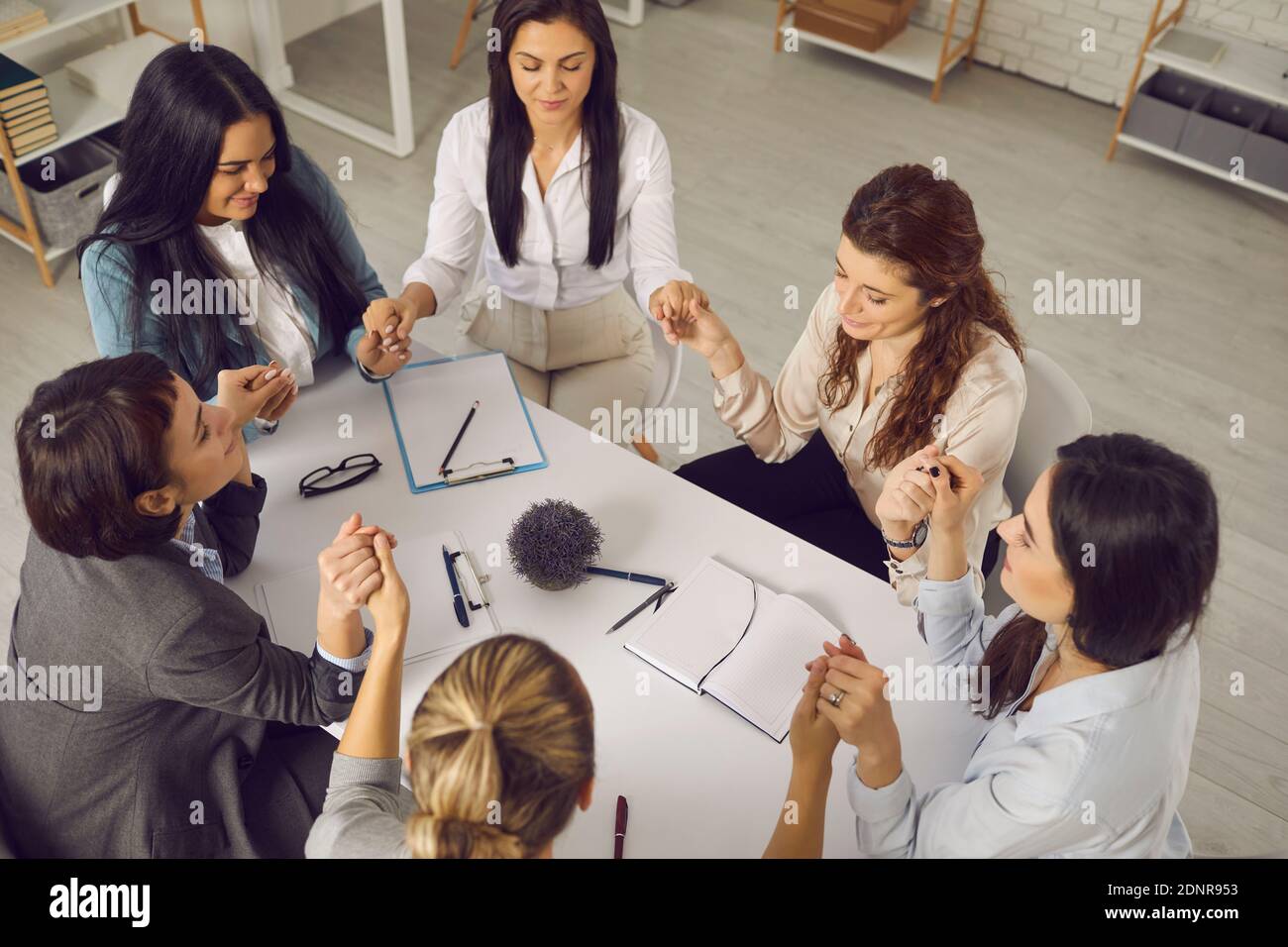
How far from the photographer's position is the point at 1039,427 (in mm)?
1968

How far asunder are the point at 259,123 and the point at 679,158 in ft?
8.14

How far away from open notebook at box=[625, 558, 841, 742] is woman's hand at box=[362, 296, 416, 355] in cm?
76

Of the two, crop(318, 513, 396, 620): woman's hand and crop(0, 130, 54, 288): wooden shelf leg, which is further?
crop(0, 130, 54, 288): wooden shelf leg

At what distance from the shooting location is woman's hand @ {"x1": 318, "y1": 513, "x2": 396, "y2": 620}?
1.48 metres

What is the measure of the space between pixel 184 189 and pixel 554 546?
952 mm

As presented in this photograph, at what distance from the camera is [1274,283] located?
12.4 feet

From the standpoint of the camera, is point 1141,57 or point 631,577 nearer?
point 631,577

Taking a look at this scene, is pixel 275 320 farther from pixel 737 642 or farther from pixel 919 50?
pixel 919 50

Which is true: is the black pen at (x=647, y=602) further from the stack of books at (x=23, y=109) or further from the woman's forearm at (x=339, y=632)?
the stack of books at (x=23, y=109)

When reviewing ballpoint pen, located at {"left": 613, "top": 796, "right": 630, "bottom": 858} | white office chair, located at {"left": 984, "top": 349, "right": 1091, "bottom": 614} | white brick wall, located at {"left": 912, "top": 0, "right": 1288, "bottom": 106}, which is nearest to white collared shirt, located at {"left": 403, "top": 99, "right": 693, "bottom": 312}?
white office chair, located at {"left": 984, "top": 349, "right": 1091, "bottom": 614}

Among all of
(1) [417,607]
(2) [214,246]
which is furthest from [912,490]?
(2) [214,246]

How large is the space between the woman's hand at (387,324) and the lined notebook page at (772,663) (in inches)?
34.1

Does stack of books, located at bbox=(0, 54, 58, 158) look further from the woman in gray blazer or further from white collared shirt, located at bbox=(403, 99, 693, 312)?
the woman in gray blazer
